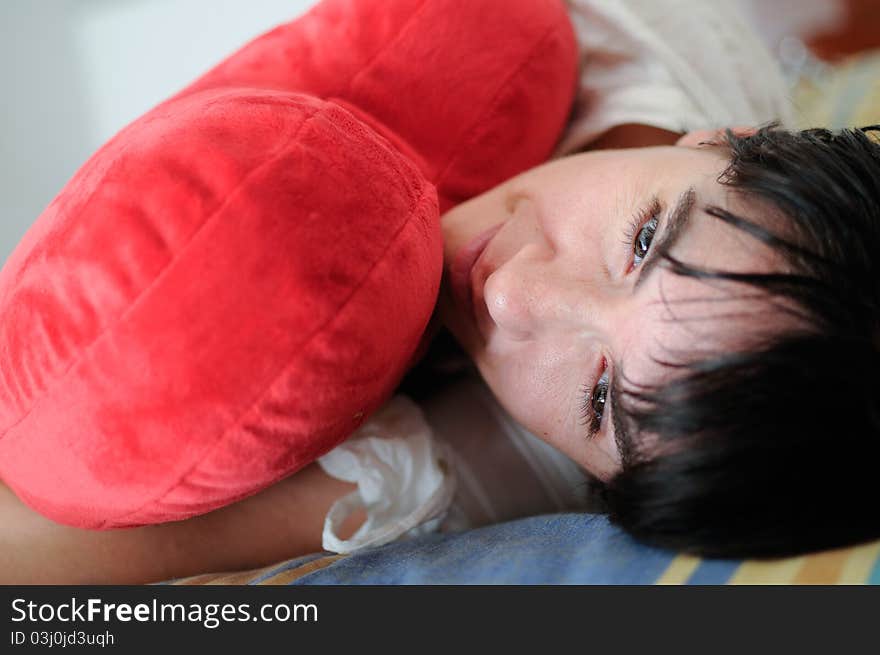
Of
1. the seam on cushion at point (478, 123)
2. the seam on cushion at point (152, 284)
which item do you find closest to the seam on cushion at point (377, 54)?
the seam on cushion at point (478, 123)

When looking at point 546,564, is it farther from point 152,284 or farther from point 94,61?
point 94,61

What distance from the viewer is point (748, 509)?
540 millimetres

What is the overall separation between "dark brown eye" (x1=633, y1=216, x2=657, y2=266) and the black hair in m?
0.04

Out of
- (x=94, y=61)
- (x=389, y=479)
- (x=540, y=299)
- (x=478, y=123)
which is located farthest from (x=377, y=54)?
(x=94, y=61)

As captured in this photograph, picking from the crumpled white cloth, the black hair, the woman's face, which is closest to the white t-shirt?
the crumpled white cloth

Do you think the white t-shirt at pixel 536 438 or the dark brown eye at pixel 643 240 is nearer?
the dark brown eye at pixel 643 240

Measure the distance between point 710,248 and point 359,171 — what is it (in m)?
0.26

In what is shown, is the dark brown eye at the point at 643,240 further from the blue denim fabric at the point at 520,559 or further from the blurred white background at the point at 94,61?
the blurred white background at the point at 94,61

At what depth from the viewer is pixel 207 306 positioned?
0.45 m

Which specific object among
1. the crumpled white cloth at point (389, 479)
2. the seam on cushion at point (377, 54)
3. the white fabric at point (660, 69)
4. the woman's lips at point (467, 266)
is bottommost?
the crumpled white cloth at point (389, 479)

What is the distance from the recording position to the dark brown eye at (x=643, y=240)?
594 mm

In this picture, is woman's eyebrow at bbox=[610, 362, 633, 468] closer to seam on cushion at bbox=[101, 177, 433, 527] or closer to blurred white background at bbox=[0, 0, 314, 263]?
seam on cushion at bbox=[101, 177, 433, 527]
